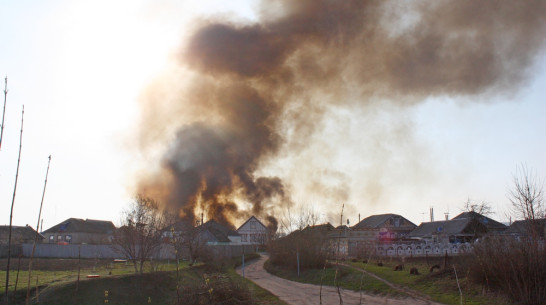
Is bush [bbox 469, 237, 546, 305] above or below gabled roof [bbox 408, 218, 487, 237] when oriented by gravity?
below

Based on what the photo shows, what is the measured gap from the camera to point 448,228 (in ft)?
195

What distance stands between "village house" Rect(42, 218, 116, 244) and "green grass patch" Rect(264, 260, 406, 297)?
4628cm

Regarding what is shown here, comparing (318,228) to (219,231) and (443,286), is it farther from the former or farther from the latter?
(219,231)

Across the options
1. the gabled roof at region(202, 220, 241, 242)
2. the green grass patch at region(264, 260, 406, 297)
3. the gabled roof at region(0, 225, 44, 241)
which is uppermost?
the gabled roof at region(202, 220, 241, 242)

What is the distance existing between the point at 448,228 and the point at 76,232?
59057 millimetres

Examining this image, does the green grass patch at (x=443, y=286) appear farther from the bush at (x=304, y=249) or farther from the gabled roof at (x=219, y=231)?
the gabled roof at (x=219, y=231)

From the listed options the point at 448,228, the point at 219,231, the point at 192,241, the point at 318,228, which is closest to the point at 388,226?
the point at 448,228

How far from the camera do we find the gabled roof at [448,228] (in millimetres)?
55562

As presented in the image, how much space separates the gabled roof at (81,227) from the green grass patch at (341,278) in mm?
47192

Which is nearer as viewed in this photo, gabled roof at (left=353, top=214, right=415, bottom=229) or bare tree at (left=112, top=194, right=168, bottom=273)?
bare tree at (left=112, top=194, right=168, bottom=273)

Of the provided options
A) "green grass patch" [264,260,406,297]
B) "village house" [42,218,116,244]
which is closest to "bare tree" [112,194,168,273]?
"green grass patch" [264,260,406,297]

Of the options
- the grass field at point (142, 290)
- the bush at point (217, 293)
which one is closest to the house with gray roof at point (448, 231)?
the grass field at point (142, 290)

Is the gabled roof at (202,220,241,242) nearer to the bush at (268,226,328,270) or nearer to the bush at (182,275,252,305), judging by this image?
the bush at (268,226,328,270)

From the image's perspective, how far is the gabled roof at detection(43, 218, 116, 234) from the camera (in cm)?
7494
